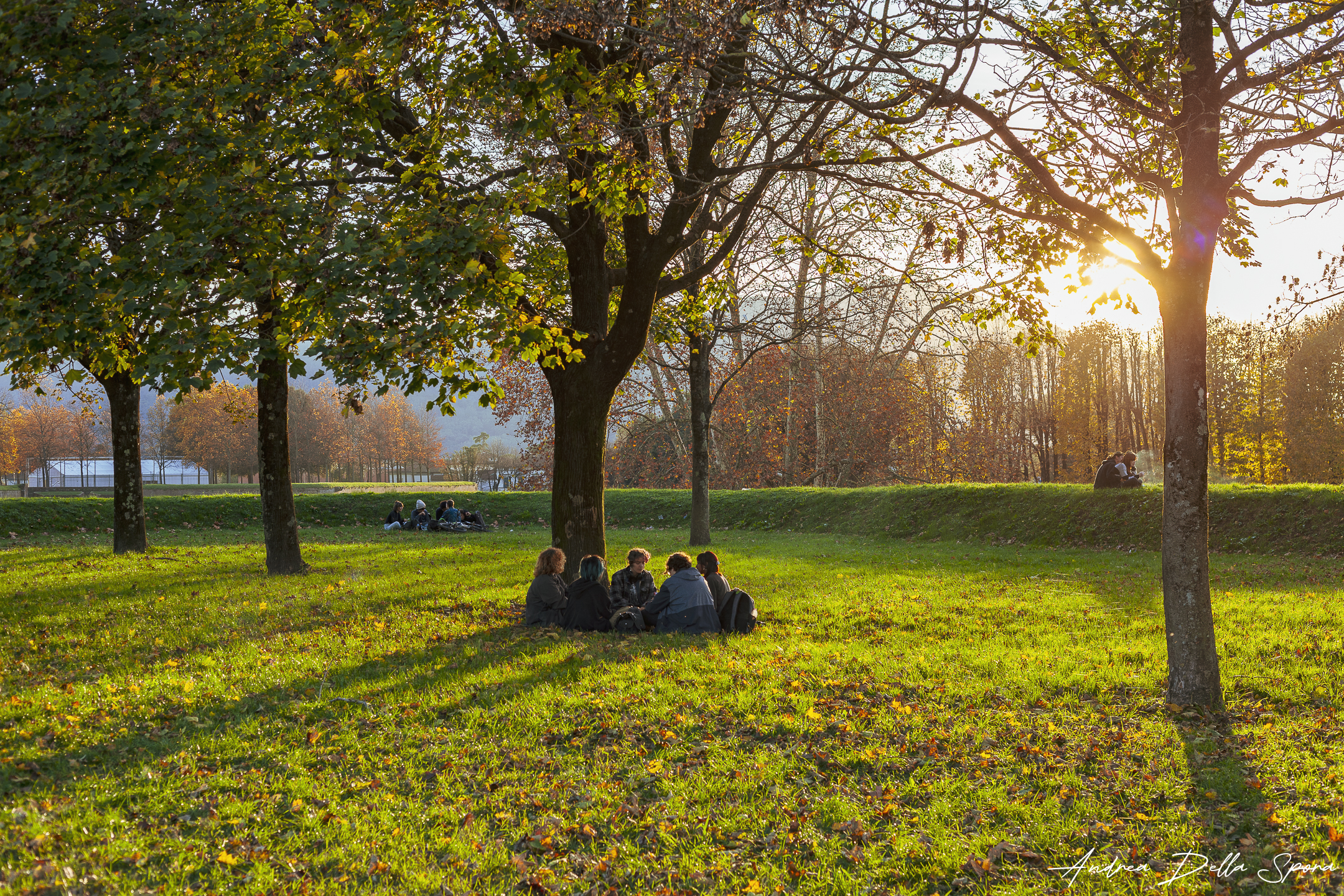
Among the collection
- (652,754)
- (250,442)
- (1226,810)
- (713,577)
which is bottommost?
(1226,810)

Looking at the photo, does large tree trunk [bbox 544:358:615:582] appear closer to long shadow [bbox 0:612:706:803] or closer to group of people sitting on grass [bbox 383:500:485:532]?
long shadow [bbox 0:612:706:803]

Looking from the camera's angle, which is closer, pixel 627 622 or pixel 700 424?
pixel 627 622

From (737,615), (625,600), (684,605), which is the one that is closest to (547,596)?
(625,600)

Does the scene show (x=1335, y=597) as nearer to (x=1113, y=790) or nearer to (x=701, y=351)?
(x=1113, y=790)

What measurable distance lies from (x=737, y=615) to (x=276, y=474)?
8.64 metres

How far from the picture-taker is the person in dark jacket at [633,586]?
1108 centimetres

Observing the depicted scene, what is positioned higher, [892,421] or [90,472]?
[892,421]

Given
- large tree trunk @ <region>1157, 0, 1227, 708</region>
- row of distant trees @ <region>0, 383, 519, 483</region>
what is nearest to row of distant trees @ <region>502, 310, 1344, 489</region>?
large tree trunk @ <region>1157, 0, 1227, 708</region>

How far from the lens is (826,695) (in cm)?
776

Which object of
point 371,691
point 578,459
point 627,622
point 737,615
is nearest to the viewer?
point 371,691

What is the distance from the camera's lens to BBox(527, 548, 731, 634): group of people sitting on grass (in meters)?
10.6

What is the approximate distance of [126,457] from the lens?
16797 mm

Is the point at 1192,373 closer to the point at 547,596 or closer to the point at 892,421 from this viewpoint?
the point at 547,596

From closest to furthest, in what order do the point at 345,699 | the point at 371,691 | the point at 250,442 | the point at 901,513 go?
the point at 345,699, the point at 371,691, the point at 901,513, the point at 250,442
